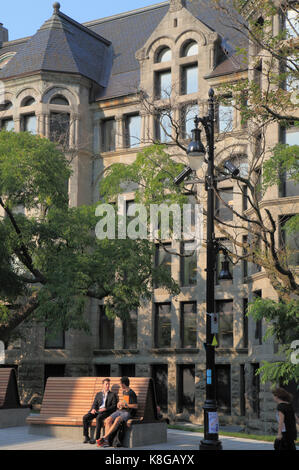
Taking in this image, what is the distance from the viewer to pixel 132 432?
14.9 metres

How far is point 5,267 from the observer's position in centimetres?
2648

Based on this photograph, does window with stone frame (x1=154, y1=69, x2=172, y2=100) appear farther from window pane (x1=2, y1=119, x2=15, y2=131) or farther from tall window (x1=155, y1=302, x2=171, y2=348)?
tall window (x1=155, y1=302, x2=171, y2=348)

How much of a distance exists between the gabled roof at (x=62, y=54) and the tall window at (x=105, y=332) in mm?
12980

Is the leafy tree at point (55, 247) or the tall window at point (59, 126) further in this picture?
the tall window at point (59, 126)

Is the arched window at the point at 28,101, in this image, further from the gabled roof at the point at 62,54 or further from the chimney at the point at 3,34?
the chimney at the point at 3,34

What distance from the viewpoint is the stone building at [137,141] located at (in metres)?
33.8

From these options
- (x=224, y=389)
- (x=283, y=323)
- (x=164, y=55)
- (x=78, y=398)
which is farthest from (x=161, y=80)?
(x=78, y=398)

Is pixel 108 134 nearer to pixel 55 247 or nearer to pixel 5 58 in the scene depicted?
pixel 5 58

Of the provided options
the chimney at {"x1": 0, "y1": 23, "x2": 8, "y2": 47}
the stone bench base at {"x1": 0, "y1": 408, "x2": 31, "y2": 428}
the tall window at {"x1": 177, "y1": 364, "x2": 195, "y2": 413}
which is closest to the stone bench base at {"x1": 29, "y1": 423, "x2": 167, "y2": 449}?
the stone bench base at {"x1": 0, "y1": 408, "x2": 31, "y2": 428}

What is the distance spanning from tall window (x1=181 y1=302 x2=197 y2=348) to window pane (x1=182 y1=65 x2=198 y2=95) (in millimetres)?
10782

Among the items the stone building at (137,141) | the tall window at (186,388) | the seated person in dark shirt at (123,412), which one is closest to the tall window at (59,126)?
the stone building at (137,141)

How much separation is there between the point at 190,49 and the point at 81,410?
81.9 ft
